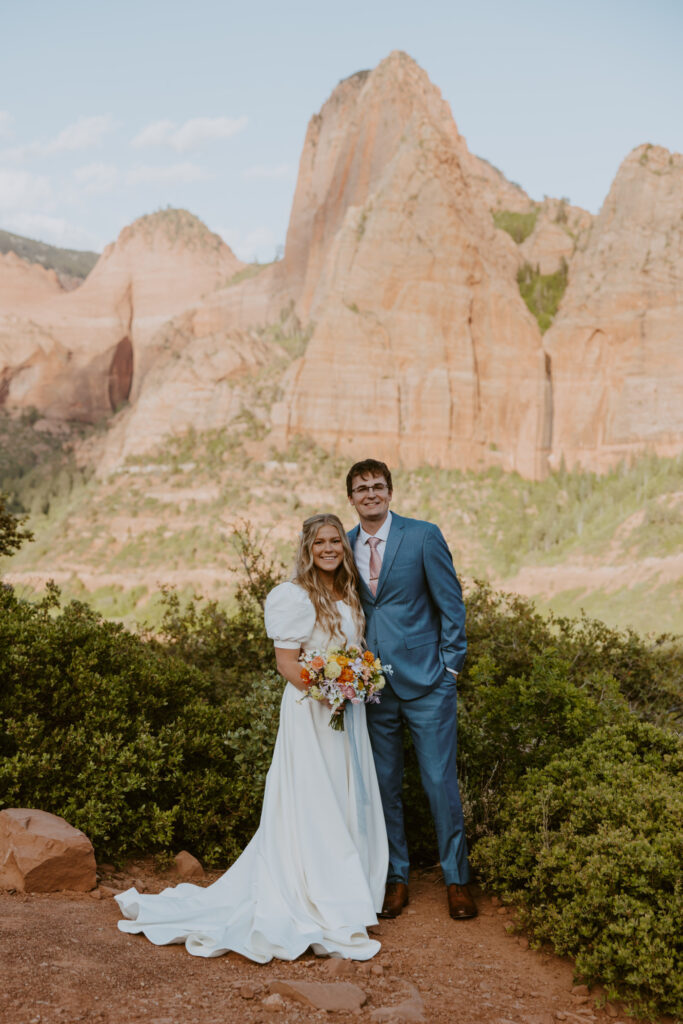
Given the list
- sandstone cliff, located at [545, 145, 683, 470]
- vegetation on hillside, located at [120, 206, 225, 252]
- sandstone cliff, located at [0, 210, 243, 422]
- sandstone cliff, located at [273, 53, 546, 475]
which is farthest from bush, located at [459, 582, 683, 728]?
vegetation on hillside, located at [120, 206, 225, 252]

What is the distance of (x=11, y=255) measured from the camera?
79.4 m

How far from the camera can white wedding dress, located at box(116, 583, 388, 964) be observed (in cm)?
420

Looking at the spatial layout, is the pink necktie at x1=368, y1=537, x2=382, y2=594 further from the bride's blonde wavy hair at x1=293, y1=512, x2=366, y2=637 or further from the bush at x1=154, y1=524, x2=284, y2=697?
the bush at x1=154, y1=524, x2=284, y2=697

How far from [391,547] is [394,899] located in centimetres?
209

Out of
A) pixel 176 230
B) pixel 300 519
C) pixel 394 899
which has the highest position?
pixel 176 230

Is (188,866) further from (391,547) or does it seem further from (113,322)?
(113,322)

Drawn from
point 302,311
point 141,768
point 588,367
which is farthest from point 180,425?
point 141,768

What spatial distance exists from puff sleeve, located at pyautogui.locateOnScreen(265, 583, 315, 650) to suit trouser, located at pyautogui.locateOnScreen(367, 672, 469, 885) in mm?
627

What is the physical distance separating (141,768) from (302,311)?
187 feet

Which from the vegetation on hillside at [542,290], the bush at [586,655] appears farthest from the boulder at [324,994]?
the vegetation on hillside at [542,290]

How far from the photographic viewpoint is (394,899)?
4844mm

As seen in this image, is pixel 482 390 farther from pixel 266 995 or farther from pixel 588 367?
pixel 266 995

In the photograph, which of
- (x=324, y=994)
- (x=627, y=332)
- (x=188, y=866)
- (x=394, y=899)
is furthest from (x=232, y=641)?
(x=627, y=332)

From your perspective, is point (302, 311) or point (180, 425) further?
point (302, 311)
